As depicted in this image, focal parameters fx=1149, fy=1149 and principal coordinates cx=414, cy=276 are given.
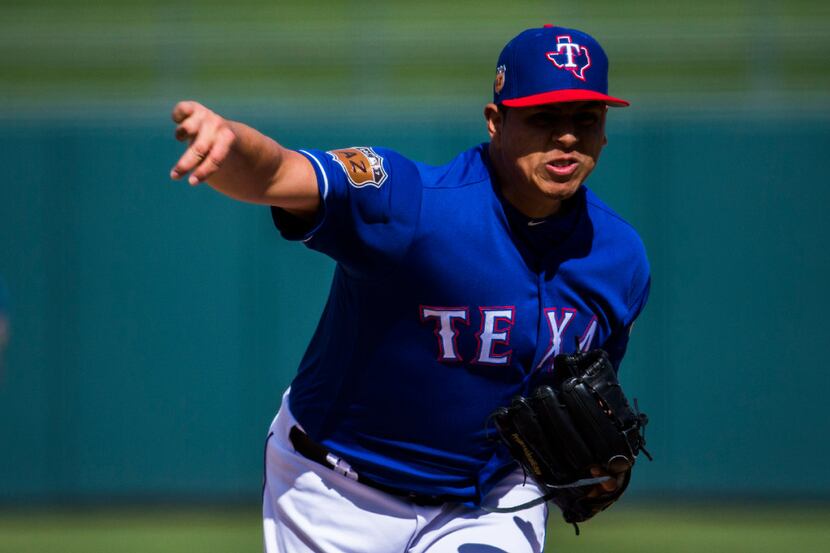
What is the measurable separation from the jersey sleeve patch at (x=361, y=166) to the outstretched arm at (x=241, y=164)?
10 cm

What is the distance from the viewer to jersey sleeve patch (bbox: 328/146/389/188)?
2.62 meters

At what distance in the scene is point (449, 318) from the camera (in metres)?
2.87

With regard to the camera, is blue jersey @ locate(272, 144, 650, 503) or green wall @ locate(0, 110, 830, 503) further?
green wall @ locate(0, 110, 830, 503)

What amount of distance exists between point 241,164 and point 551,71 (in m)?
0.91

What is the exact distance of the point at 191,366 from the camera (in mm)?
6766

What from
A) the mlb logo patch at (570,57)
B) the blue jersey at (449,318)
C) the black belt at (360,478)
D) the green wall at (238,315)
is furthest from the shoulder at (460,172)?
the green wall at (238,315)

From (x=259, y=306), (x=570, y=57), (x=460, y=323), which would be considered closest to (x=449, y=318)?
(x=460, y=323)

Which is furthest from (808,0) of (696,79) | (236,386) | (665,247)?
(236,386)

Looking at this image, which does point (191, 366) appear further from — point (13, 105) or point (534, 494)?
point (534, 494)

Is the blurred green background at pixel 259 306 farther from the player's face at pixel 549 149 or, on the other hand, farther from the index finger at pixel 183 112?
the index finger at pixel 183 112

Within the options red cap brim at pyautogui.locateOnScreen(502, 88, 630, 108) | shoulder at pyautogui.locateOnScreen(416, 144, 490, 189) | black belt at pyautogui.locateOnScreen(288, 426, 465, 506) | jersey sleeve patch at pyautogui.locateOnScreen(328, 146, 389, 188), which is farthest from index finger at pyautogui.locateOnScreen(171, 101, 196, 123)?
black belt at pyautogui.locateOnScreen(288, 426, 465, 506)

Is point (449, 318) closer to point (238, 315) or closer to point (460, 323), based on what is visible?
point (460, 323)

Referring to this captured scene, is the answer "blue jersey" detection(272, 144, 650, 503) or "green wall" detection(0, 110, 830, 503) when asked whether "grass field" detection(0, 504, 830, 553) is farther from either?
"blue jersey" detection(272, 144, 650, 503)

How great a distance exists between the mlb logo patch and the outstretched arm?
0.76 m
